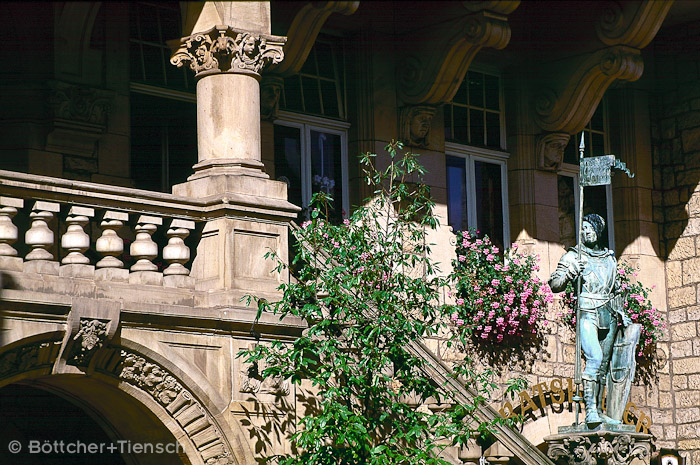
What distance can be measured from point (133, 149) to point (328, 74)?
2472 mm

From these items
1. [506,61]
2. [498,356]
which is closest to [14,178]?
[498,356]

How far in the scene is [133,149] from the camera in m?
12.6

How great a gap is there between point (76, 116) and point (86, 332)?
9.99 feet

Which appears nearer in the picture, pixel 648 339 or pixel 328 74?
pixel 328 74

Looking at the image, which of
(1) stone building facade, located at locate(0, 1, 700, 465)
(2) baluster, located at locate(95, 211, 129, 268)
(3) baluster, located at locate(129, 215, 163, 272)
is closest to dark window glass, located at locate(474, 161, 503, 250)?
(1) stone building facade, located at locate(0, 1, 700, 465)

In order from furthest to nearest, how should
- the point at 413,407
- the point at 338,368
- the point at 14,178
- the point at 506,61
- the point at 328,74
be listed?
the point at 506,61 → the point at 328,74 → the point at 413,407 → the point at 338,368 → the point at 14,178

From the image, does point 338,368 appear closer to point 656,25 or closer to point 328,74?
point 328,74

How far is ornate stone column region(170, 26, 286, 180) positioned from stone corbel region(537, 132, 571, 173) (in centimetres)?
548

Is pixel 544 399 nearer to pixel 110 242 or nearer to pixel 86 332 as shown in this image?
Result: pixel 110 242

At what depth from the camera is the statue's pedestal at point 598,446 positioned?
40.4 ft

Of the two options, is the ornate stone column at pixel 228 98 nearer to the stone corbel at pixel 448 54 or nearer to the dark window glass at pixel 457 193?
the stone corbel at pixel 448 54

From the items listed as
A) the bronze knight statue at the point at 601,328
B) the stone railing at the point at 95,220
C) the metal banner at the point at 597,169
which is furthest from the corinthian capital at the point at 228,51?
the bronze knight statue at the point at 601,328

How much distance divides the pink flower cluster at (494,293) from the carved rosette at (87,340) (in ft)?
17.4

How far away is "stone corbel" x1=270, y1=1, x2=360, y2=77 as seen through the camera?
12523 millimetres
